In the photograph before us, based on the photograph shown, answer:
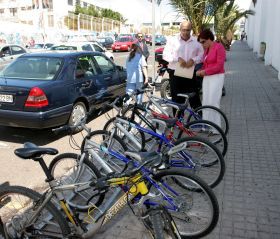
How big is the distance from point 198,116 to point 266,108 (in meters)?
3.63

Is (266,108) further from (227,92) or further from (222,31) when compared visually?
(222,31)

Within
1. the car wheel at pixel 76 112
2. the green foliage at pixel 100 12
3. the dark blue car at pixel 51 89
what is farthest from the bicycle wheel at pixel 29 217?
the green foliage at pixel 100 12

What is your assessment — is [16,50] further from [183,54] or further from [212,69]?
[212,69]

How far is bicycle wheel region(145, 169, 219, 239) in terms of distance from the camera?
117 inches

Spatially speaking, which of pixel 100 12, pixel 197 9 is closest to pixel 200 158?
pixel 197 9

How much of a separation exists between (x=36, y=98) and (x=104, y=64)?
8.84ft

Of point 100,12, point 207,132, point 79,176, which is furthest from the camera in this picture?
point 100,12

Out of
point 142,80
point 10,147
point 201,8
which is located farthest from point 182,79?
point 201,8

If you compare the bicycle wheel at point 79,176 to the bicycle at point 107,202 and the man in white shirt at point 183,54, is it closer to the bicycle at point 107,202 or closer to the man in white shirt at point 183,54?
the bicycle at point 107,202

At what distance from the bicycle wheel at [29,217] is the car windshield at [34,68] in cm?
351

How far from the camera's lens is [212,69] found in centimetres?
573

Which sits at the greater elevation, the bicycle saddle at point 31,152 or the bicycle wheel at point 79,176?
the bicycle saddle at point 31,152

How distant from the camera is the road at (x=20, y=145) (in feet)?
15.5

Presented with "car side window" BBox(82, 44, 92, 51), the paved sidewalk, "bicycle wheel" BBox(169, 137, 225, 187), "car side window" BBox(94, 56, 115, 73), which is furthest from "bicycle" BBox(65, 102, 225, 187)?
"car side window" BBox(82, 44, 92, 51)
